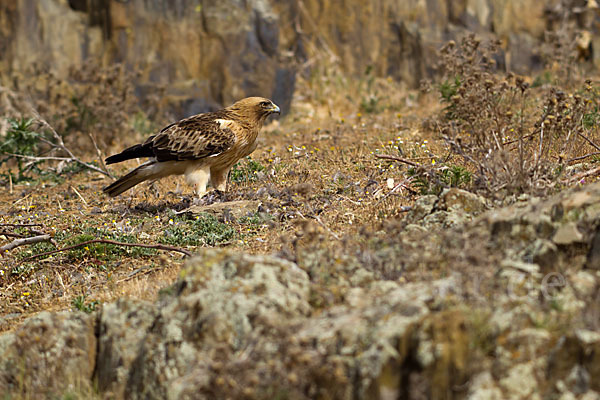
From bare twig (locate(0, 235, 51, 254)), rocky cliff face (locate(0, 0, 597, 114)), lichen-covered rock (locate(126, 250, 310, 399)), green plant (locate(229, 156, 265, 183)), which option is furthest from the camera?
rocky cliff face (locate(0, 0, 597, 114))

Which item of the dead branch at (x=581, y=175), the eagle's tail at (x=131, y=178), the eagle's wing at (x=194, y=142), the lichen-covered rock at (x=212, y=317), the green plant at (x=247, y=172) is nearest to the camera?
the lichen-covered rock at (x=212, y=317)

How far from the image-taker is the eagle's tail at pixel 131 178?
332 inches

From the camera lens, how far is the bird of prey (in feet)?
27.4

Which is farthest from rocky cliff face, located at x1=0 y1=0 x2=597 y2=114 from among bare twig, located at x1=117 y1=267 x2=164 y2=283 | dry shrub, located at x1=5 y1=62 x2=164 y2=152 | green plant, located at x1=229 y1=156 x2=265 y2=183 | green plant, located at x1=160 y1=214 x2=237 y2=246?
bare twig, located at x1=117 y1=267 x2=164 y2=283

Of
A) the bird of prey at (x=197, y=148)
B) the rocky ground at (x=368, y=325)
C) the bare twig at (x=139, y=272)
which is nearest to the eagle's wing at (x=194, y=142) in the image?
the bird of prey at (x=197, y=148)

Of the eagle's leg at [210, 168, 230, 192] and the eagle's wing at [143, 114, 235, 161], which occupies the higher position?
the eagle's wing at [143, 114, 235, 161]

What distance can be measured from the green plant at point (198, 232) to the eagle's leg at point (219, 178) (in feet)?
4.79

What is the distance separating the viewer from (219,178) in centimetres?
888

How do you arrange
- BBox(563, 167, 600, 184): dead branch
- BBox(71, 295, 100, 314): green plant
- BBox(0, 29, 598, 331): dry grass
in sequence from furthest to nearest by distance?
BBox(0, 29, 598, 331): dry grass
BBox(563, 167, 600, 184): dead branch
BBox(71, 295, 100, 314): green plant

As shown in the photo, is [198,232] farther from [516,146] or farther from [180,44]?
[180,44]

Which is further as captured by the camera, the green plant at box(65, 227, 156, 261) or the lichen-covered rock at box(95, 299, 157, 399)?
the green plant at box(65, 227, 156, 261)

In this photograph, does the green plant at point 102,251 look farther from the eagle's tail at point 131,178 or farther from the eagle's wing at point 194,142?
the eagle's wing at point 194,142

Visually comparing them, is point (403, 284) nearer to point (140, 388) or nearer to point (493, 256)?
point (493, 256)

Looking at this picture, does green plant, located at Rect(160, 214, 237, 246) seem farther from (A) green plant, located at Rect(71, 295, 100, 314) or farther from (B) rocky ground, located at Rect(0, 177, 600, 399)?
(B) rocky ground, located at Rect(0, 177, 600, 399)
